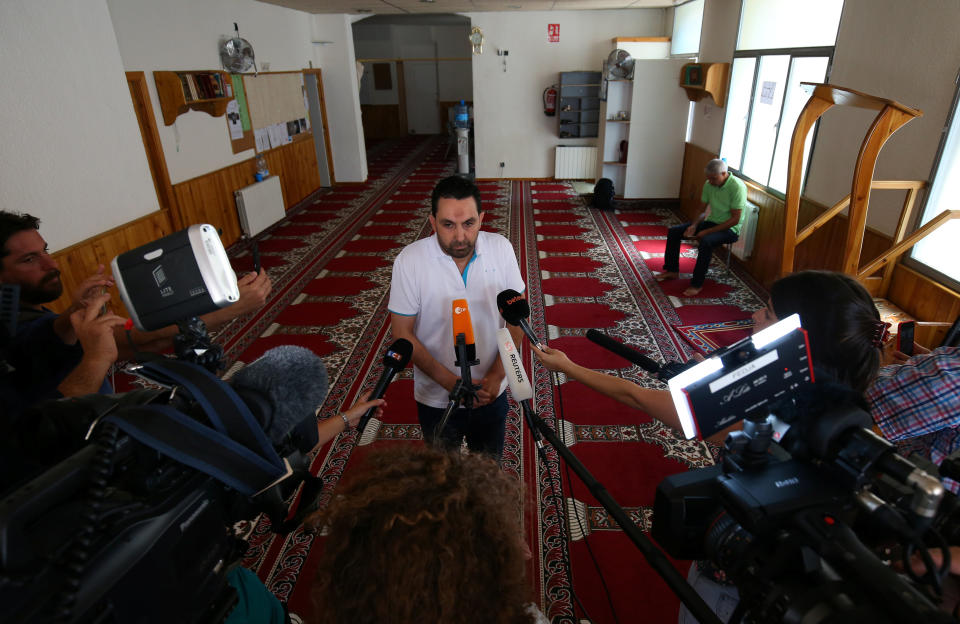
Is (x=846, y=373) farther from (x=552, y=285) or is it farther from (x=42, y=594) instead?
(x=552, y=285)

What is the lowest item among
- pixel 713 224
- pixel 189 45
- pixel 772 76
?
pixel 713 224

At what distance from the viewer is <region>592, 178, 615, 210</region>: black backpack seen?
7.68 metres

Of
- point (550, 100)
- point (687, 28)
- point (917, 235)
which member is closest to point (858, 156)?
point (917, 235)

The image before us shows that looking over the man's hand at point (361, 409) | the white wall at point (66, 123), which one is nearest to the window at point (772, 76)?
the man's hand at point (361, 409)

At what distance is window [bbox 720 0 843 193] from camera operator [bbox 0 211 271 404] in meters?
4.82

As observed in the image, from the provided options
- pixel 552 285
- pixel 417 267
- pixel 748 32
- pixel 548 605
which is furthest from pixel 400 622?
pixel 748 32

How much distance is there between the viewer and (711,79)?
5984mm

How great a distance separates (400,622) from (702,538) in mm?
550

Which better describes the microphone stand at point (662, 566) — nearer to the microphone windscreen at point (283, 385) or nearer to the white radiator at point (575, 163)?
the microphone windscreen at point (283, 385)

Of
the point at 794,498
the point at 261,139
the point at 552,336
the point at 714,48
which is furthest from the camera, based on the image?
the point at 261,139

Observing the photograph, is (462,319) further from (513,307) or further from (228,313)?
(228,313)

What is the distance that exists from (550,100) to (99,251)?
8.03 meters

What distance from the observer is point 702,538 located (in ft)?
2.87

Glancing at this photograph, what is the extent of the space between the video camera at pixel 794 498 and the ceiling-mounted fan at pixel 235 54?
6999 millimetres
